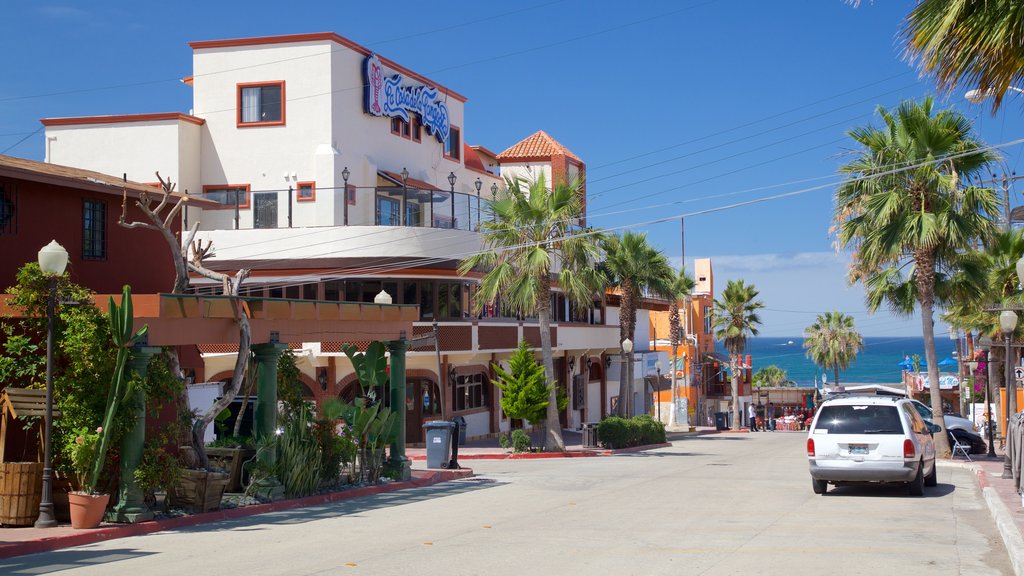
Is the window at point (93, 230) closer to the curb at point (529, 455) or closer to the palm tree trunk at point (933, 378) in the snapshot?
the curb at point (529, 455)

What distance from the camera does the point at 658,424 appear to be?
42.7m

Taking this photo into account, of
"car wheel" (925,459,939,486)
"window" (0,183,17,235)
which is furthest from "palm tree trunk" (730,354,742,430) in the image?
"window" (0,183,17,235)

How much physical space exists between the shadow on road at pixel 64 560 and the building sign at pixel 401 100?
2806cm

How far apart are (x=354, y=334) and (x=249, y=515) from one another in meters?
4.59

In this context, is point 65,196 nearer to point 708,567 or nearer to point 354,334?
point 354,334

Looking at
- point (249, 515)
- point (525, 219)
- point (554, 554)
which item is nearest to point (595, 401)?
point (525, 219)

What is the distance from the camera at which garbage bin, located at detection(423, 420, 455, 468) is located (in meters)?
25.3

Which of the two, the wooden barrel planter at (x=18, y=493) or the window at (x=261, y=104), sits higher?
the window at (x=261, y=104)

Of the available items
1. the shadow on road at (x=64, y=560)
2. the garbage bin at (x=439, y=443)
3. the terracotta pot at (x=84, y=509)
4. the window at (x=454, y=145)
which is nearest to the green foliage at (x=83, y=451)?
the terracotta pot at (x=84, y=509)

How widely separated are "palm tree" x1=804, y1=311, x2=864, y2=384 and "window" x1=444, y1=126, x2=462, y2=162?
5243 centimetres

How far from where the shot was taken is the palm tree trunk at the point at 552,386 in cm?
3378

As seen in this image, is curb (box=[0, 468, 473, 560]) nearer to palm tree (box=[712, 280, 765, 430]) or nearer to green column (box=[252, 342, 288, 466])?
green column (box=[252, 342, 288, 466])

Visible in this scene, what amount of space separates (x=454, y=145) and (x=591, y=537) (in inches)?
1346

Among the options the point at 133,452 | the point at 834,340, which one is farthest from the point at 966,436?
the point at 834,340
